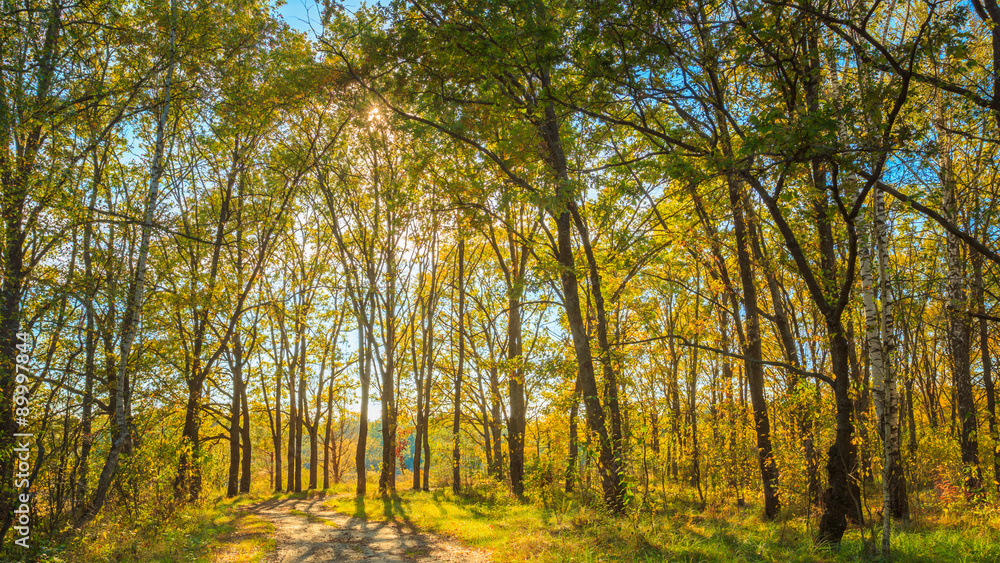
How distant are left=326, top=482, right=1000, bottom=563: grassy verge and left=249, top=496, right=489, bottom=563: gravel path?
0.47 metres

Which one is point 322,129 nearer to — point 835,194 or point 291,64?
point 291,64

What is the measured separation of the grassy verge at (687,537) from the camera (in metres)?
6.35

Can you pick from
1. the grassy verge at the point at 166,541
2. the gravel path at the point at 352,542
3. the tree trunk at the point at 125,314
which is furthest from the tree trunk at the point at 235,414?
the tree trunk at the point at 125,314

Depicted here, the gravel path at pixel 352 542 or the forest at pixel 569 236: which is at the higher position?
the forest at pixel 569 236

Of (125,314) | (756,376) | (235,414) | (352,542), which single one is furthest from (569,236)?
(235,414)

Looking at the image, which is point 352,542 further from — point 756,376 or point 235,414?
point 235,414

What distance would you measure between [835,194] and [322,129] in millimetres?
15834

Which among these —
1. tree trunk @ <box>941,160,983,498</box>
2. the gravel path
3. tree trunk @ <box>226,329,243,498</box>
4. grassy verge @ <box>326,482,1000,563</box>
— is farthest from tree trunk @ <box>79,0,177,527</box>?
tree trunk @ <box>941,160,983,498</box>

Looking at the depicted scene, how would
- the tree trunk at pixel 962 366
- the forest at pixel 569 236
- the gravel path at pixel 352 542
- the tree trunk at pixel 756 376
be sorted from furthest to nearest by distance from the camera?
the tree trunk at pixel 756 376
the tree trunk at pixel 962 366
the gravel path at pixel 352 542
the forest at pixel 569 236

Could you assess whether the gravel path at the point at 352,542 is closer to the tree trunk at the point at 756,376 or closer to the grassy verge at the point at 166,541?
the grassy verge at the point at 166,541

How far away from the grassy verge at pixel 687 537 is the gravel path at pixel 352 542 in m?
0.47

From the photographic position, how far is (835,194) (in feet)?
17.3

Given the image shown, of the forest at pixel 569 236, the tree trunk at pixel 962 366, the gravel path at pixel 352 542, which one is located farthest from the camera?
the tree trunk at pixel 962 366

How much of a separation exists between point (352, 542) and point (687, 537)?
5855 millimetres
